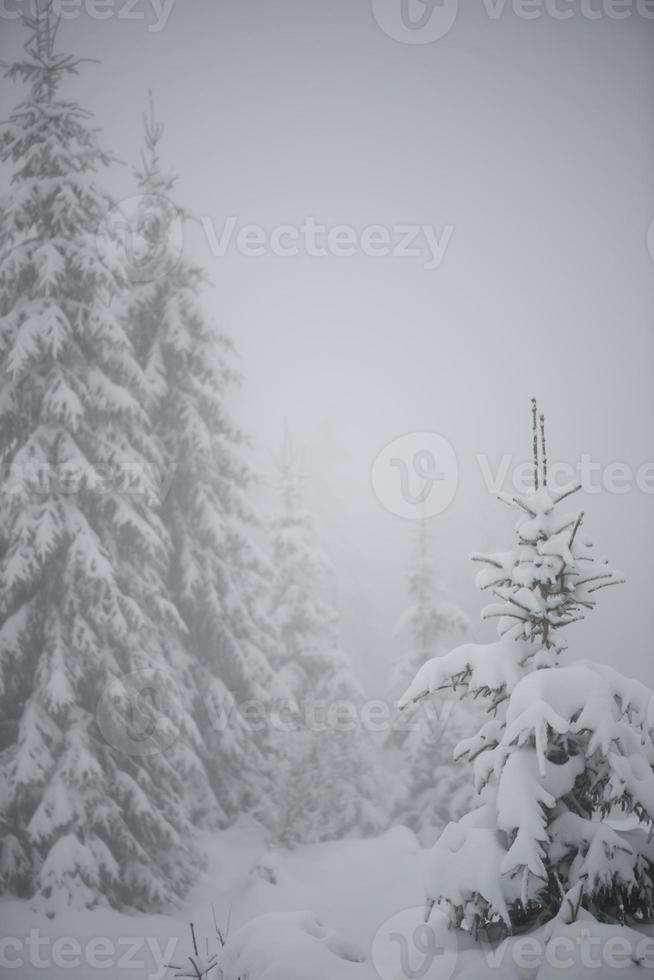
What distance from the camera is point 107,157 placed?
44.4 ft

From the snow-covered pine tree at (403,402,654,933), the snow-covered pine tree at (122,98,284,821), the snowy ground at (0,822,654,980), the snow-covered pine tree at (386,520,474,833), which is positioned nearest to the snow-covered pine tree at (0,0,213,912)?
the snowy ground at (0,822,654,980)

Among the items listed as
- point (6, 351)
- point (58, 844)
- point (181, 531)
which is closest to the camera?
point (58, 844)

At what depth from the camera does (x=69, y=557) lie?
1152 centimetres

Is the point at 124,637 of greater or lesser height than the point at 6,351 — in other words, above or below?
below

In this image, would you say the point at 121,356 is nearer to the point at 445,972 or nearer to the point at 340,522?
the point at 445,972

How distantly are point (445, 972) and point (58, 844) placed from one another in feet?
26.7

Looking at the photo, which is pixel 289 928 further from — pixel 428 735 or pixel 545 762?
pixel 428 735

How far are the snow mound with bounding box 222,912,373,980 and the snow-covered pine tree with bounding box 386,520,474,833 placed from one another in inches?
426

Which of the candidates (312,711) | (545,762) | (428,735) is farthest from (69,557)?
(428,735)

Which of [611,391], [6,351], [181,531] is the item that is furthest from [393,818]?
[611,391]

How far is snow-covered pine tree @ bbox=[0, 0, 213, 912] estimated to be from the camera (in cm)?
1096

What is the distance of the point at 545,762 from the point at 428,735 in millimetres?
14375

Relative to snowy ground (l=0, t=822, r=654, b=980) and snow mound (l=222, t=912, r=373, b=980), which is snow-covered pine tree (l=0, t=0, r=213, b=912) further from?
snow mound (l=222, t=912, r=373, b=980)

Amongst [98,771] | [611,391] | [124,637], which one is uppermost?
[611,391]
